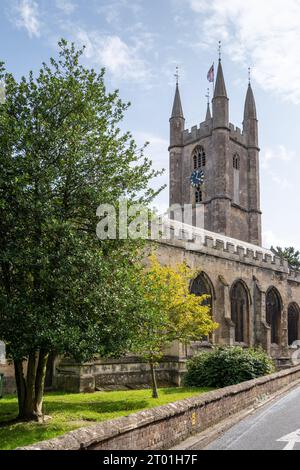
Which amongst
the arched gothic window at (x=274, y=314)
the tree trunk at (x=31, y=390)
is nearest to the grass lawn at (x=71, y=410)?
the tree trunk at (x=31, y=390)

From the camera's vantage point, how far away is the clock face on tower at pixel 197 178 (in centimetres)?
4793

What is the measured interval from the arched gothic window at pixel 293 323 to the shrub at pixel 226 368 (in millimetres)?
21528

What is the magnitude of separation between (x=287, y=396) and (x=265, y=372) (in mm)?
2644

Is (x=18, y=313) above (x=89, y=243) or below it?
below

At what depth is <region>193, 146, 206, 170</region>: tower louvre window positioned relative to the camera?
48.7 metres

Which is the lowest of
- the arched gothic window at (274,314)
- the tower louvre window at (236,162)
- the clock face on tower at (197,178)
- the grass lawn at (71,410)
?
the grass lawn at (71,410)

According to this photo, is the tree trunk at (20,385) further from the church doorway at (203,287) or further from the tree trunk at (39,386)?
the church doorway at (203,287)

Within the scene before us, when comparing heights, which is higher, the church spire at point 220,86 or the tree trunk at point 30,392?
the church spire at point 220,86

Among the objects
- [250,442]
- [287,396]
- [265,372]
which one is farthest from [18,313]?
[265,372]

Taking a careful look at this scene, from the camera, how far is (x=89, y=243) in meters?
13.0

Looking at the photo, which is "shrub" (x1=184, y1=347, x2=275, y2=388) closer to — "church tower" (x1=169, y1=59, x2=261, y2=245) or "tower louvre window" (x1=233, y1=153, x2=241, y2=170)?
"church tower" (x1=169, y1=59, x2=261, y2=245)

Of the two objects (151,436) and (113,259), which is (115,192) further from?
(151,436)

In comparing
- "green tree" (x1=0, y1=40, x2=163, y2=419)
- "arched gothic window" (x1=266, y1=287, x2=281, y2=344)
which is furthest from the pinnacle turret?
"green tree" (x1=0, y1=40, x2=163, y2=419)

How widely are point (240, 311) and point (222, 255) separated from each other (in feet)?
16.6
